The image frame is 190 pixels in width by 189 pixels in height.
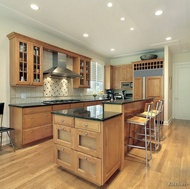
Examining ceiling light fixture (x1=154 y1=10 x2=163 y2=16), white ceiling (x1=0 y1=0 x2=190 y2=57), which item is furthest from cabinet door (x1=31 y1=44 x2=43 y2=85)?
ceiling light fixture (x1=154 y1=10 x2=163 y2=16)

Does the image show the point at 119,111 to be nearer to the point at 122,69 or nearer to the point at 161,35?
the point at 161,35

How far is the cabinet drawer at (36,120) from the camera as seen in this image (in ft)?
9.88

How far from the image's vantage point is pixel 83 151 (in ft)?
6.08

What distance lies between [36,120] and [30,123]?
15 cm

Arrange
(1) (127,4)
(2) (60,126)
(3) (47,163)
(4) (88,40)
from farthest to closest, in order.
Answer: (4) (88,40)
(1) (127,4)
(3) (47,163)
(2) (60,126)

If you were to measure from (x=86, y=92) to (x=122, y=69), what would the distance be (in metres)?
A: 2.24

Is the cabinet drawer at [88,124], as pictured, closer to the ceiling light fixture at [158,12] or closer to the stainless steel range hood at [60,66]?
the stainless steel range hood at [60,66]

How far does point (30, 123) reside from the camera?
3.09 m

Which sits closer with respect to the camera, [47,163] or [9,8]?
[47,163]

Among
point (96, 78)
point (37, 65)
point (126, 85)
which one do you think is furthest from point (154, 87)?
point (37, 65)

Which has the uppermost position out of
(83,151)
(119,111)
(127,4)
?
(127,4)

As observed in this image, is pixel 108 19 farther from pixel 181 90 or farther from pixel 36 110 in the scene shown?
pixel 181 90

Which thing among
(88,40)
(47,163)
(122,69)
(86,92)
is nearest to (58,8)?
(88,40)

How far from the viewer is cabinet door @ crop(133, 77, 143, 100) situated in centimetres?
572
